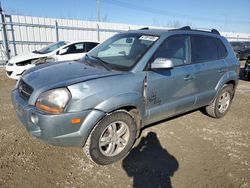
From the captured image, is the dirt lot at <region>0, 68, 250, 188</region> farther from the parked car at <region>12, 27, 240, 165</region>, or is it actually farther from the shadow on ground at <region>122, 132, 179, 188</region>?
the parked car at <region>12, 27, 240, 165</region>

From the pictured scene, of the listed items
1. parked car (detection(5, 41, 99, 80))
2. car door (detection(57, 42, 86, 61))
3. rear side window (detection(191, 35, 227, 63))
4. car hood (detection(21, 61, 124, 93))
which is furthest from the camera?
car door (detection(57, 42, 86, 61))

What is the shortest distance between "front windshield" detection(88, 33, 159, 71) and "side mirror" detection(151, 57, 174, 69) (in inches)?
10.4

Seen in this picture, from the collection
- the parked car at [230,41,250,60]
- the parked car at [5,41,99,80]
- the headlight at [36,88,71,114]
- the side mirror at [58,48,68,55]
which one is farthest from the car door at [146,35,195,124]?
the parked car at [230,41,250,60]

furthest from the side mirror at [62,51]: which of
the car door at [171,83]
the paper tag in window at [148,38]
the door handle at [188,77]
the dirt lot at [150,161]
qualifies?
the door handle at [188,77]

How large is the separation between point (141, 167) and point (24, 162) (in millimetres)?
1629

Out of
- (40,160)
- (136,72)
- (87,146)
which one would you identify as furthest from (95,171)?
(136,72)

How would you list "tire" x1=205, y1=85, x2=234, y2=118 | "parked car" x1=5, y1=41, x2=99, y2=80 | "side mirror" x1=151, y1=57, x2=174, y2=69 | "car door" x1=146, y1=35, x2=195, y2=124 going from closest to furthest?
"side mirror" x1=151, y1=57, x2=174, y2=69 → "car door" x1=146, y1=35, x2=195, y2=124 → "tire" x1=205, y1=85, x2=234, y2=118 → "parked car" x1=5, y1=41, x2=99, y2=80

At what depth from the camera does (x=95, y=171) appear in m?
2.77

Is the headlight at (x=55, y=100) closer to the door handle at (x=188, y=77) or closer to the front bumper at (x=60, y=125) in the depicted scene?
the front bumper at (x=60, y=125)

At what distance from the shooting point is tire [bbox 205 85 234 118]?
4442mm

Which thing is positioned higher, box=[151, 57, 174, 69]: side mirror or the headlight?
box=[151, 57, 174, 69]: side mirror

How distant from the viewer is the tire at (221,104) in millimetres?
4442

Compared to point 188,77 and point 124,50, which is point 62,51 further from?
point 188,77

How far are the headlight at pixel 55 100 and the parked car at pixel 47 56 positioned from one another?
534cm
